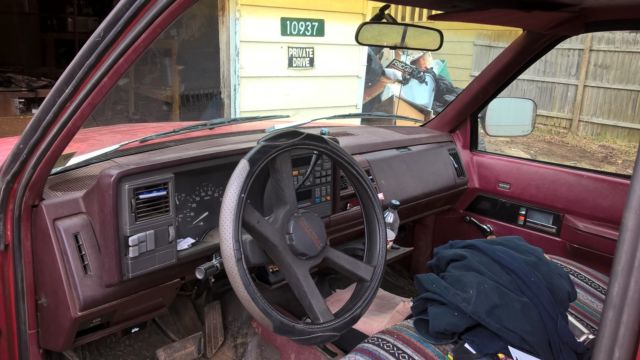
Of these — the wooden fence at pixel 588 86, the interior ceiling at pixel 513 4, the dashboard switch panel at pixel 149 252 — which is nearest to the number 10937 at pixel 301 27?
the wooden fence at pixel 588 86

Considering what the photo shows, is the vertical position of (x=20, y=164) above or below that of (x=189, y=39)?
below

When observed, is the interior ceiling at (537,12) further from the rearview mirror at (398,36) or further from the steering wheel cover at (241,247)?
the steering wheel cover at (241,247)

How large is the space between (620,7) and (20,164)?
2360 mm

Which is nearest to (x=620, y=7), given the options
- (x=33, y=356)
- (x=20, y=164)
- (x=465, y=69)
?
(x=465, y=69)

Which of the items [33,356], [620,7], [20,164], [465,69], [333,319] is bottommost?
[33,356]

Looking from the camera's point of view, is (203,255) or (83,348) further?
(83,348)

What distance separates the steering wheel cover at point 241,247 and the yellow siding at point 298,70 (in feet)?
11.9

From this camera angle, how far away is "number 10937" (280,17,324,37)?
571cm

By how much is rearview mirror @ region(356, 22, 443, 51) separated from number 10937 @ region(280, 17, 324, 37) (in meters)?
3.11

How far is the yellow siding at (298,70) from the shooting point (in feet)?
18.1

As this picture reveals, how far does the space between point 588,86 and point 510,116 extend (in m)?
0.43

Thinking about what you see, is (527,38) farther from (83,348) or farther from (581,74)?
(83,348)

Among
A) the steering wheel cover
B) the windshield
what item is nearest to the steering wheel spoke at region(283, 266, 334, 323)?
the steering wheel cover

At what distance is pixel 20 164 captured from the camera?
160 centimetres
